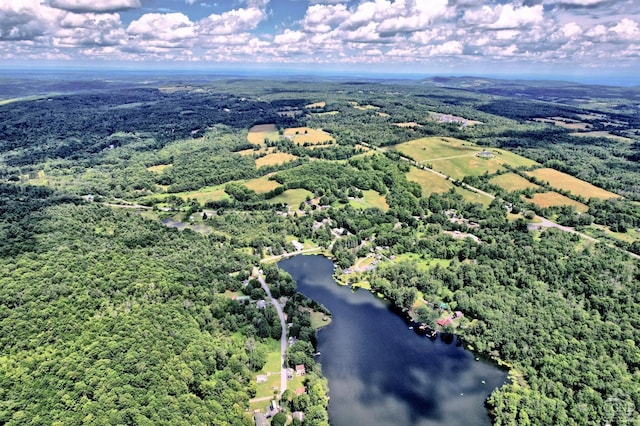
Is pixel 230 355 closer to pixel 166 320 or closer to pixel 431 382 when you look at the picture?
pixel 166 320

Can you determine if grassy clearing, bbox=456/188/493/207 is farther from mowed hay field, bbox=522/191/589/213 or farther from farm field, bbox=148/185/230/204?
farm field, bbox=148/185/230/204

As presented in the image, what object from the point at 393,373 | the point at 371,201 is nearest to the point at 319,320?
the point at 393,373

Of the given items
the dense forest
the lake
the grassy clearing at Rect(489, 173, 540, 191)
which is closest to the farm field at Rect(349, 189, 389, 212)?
the dense forest

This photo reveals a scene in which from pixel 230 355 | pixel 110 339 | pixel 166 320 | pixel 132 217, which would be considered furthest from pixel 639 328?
pixel 132 217

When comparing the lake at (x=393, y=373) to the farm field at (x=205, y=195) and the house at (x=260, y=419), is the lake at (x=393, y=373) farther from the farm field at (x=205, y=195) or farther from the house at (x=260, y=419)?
the farm field at (x=205, y=195)

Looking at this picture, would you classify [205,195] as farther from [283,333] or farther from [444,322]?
[444,322]

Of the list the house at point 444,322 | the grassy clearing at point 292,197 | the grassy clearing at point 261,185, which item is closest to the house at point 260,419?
the house at point 444,322
